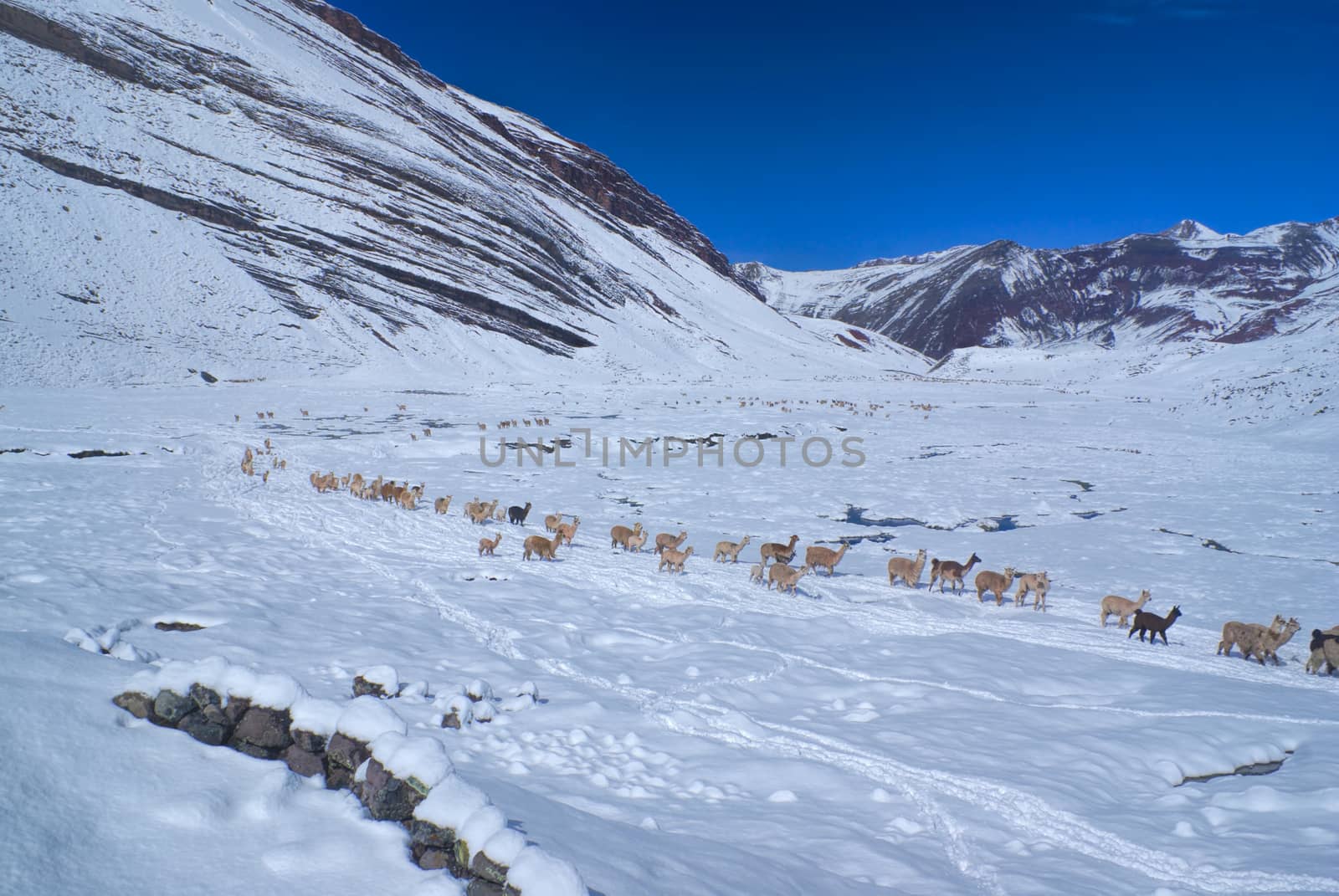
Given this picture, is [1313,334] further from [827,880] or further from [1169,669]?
[827,880]

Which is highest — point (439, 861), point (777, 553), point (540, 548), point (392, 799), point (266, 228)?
point (266, 228)

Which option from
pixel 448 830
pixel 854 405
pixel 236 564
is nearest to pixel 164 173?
pixel 854 405

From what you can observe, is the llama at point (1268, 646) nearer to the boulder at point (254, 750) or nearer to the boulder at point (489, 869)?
the boulder at point (489, 869)

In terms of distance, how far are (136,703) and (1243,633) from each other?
12.9 metres

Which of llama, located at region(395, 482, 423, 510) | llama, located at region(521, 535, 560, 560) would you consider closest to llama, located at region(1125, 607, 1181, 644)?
llama, located at region(521, 535, 560, 560)

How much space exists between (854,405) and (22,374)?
46.2 meters

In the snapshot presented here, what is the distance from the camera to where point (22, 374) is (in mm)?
34094

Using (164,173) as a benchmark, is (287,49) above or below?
above

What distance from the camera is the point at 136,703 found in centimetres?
409

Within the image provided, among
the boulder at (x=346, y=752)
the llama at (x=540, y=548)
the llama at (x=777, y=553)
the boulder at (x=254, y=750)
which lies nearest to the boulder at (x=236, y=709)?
the boulder at (x=254, y=750)

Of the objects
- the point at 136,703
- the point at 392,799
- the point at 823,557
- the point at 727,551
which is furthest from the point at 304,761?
the point at 823,557

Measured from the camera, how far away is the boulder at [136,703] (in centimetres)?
406

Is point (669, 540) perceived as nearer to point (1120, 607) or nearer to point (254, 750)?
point (1120, 607)

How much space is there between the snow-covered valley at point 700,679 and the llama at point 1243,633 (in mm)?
409
